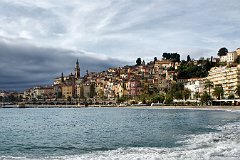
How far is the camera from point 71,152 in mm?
20875

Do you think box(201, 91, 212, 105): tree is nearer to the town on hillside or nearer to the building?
the town on hillside

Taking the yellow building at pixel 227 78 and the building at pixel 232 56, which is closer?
the yellow building at pixel 227 78

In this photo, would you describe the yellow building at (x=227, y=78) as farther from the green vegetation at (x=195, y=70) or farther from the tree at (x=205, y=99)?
the green vegetation at (x=195, y=70)

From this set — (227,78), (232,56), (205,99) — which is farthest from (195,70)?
(205,99)

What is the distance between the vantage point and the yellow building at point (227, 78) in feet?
408

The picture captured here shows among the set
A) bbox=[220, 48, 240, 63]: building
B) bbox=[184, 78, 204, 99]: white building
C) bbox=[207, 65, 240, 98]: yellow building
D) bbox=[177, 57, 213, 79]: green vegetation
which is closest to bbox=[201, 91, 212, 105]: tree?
bbox=[207, 65, 240, 98]: yellow building

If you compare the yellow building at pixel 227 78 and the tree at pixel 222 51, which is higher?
the tree at pixel 222 51

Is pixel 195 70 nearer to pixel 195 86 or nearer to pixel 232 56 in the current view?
pixel 232 56

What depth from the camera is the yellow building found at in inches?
4897

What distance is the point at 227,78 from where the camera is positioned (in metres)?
131

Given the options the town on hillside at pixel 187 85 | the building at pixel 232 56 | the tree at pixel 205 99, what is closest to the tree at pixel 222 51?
the town on hillside at pixel 187 85

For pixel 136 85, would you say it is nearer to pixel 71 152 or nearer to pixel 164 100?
pixel 164 100

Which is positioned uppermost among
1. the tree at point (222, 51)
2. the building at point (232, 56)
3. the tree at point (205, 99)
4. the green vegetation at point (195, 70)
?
the tree at point (222, 51)

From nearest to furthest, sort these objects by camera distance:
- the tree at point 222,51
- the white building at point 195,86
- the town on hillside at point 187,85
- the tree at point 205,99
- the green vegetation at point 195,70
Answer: the tree at point 205,99, the town on hillside at point 187,85, the white building at point 195,86, the green vegetation at point 195,70, the tree at point 222,51
